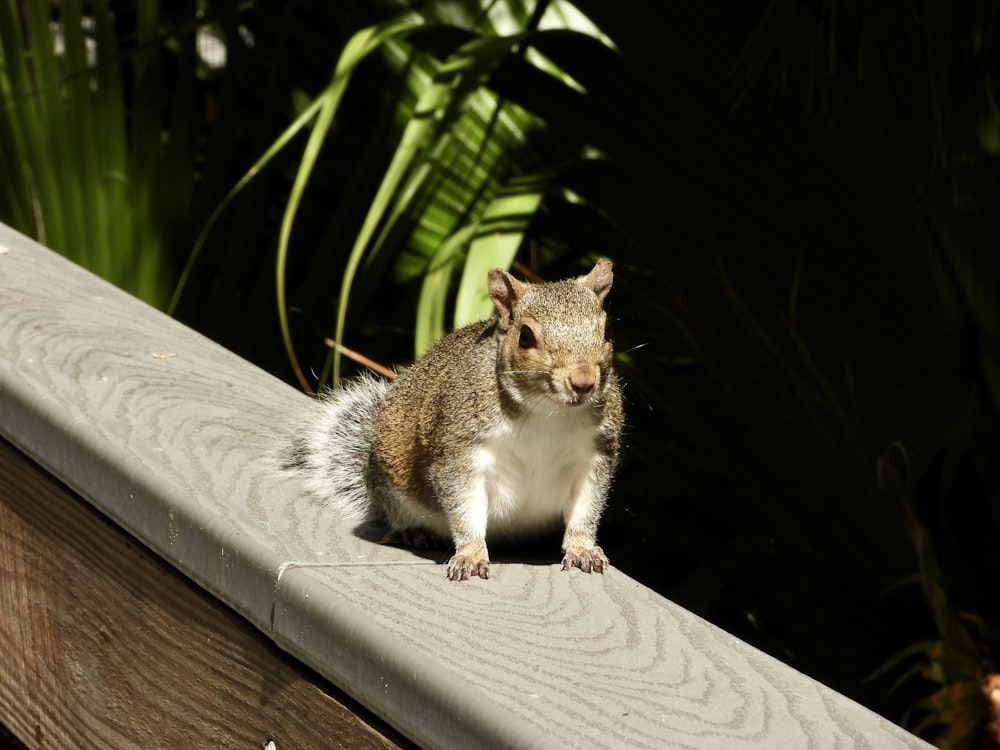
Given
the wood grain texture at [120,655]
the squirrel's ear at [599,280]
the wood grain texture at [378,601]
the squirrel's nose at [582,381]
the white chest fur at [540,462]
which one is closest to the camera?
the wood grain texture at [378,601]

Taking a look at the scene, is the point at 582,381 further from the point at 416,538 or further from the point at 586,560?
the point at 416,538

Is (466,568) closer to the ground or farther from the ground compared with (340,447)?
farther from the ground

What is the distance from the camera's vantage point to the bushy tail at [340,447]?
6.06ft

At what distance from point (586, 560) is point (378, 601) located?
476mm

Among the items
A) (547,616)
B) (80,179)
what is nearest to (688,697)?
(547,616)

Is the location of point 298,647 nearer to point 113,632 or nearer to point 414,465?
point 113,632

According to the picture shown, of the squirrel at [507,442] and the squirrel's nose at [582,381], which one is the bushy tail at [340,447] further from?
the squirrel's nose at [582,381]

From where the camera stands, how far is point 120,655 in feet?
4.51

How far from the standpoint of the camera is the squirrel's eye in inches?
72.1

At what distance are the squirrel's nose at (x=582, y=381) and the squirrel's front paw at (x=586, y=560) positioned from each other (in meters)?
0.19

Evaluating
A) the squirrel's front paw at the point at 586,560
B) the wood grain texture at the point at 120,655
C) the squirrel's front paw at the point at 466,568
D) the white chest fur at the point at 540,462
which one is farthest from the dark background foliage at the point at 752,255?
the wood grain texture at the point at 120,655

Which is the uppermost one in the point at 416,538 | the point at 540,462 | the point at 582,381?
the point at 582,381

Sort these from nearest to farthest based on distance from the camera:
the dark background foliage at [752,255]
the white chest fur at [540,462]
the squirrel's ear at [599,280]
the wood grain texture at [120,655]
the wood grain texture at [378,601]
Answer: the wood grain texture at [378,601]
the wood grain texture at [120,655]
the white chest fur at [540,462]
the squirrel's ear at [599,280]
the dark background foliage at [752,255]

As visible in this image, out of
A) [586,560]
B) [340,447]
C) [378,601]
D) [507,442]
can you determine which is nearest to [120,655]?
[378,601]
